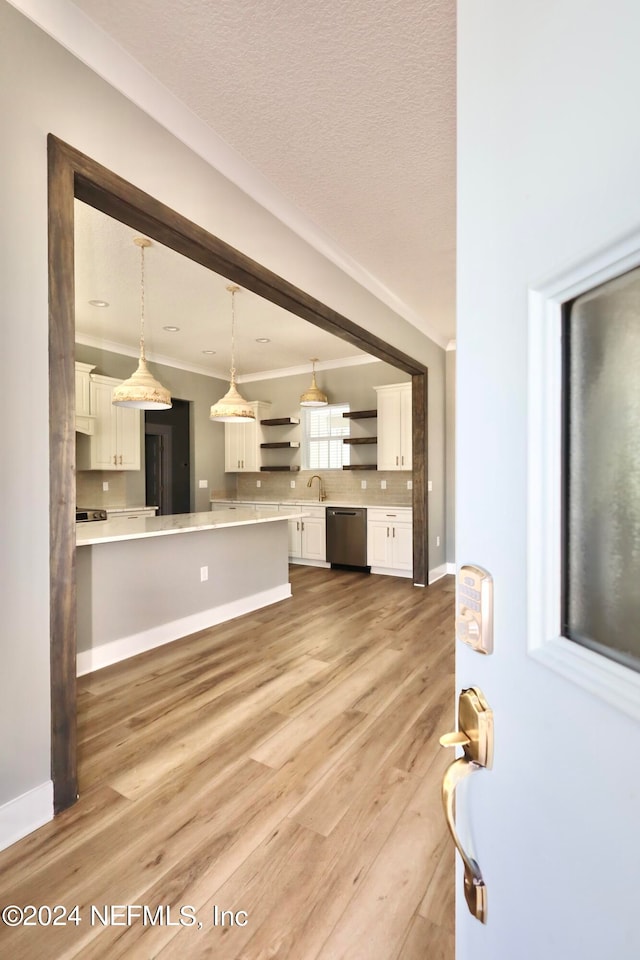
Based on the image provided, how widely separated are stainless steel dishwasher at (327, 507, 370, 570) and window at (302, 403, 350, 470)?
0.94m

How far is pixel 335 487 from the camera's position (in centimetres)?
661

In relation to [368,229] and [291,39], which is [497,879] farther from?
[368,229]

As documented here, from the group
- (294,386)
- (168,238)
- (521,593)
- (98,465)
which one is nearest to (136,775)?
(521,593)

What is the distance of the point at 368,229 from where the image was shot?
10.2 feet

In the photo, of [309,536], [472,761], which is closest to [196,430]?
[309,536]

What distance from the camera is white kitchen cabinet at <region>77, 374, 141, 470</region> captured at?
5215 mm

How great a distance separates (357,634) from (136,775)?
1.96m

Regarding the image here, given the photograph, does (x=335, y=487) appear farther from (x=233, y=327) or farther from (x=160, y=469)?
(x=160, y=469)

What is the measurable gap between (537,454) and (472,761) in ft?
1.15

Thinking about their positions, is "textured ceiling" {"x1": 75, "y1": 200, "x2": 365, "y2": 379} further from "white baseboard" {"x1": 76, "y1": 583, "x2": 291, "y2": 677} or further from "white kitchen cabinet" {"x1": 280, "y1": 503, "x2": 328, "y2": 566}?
"white baseboard" {"x1": 76, "y1": 583, "x2": 291, "y2": 677}

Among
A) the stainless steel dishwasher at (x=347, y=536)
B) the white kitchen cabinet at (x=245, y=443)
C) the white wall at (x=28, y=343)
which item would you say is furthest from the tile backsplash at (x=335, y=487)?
the white wall at (x=28, y=343)

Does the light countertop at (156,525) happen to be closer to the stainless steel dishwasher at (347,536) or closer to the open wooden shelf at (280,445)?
the stainless steel dishwasher at (347,536)

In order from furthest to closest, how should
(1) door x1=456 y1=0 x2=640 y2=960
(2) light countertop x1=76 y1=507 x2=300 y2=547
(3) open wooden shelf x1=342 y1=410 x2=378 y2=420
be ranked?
(3) open wooden shelf x1=342 y1=410 x2=378 y2=420 < (2) light countertop x1=76 y1=507 x2=300 y2=547 < (1) door x1=456 y1=0 x2=640 y2=960

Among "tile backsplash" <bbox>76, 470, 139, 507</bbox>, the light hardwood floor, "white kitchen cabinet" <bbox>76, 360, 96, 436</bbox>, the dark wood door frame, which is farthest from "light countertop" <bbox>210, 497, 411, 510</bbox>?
the dark wood door frame
